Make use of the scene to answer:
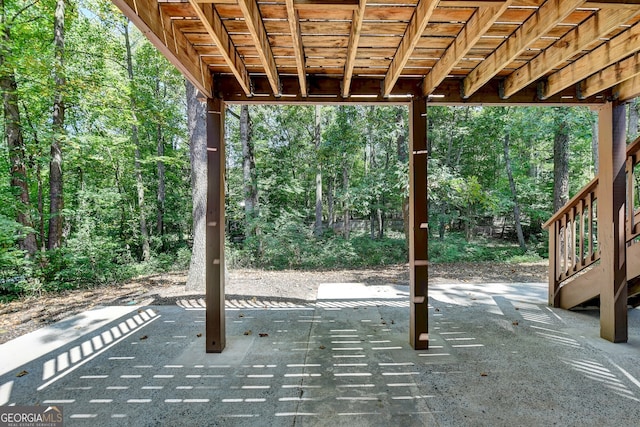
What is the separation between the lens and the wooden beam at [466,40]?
5.75 ft

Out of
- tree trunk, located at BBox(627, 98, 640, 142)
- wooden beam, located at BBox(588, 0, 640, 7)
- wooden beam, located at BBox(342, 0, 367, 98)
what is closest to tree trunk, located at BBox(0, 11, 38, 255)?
wooden beam, located at BBox(342, 0, 367, 98)

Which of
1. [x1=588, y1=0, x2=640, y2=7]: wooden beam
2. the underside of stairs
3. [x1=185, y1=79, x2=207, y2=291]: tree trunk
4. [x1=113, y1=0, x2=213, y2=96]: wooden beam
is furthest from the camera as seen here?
[x1=185, y1=79, x2=207, y2=291]: tree trunk

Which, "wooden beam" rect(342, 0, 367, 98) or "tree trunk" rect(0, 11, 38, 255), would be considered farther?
"tree trunk" rect(0, 11, 38, 255)

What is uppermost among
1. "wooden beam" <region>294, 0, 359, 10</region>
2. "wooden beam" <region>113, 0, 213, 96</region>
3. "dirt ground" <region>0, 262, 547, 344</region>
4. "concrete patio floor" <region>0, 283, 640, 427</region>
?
"wooden beam" <region>294, 0, 359, 10</region>

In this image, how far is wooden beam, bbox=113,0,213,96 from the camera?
5.08 feet

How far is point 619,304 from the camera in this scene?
2834 mm

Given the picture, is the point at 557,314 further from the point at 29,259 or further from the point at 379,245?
the point at 29,259

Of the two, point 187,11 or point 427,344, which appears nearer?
point 187,11

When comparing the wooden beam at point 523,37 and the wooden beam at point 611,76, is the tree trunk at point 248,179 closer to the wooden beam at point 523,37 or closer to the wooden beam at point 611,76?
the wooden beam at point 523,37

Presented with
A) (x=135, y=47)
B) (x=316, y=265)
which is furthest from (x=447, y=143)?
(x=135, y=47)

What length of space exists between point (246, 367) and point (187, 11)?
2.73 m

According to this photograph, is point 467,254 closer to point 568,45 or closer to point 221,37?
point 568,45

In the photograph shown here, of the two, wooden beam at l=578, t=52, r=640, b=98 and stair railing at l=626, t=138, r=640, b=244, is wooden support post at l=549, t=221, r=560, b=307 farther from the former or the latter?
wooden beam at l=578, t=52, r=640, b=98

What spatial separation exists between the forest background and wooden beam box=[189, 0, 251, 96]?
11.3 feet
